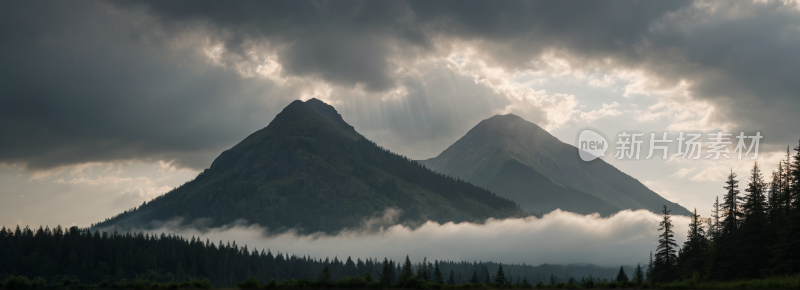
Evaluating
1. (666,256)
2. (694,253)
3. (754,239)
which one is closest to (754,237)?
(754,239)

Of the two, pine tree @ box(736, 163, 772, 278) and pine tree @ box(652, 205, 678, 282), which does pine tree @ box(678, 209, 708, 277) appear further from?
pine tree @ box(736, 163, 772, 278)

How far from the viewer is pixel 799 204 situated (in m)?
78.2

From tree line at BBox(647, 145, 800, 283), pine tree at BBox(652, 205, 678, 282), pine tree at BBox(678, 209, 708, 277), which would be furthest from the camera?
pine tree at BBox(678, 209, 708, 277)

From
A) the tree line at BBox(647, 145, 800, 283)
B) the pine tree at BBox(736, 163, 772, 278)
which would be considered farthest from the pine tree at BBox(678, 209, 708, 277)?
the pine tree at BBox(736, 163, 772, 278)

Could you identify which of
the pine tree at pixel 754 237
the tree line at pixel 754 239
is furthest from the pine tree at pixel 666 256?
the pine tree at pixel 754 237

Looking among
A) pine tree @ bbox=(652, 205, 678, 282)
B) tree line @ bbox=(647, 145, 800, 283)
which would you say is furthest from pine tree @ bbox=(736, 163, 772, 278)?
pine tree @ bbox=(652, 205, 678, 282)

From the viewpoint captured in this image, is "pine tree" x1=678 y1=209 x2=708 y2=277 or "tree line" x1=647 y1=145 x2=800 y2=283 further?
"pine tree" x1=678 y1=209 x2=708 y2=277

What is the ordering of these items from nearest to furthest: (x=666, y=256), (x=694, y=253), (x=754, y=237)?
1. (x=754, y=237)
2. (x=666, y=256)
3. (x=694, y=253)

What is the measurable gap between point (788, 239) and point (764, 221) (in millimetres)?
13169

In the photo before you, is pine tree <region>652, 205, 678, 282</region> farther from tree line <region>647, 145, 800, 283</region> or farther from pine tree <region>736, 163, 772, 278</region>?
pine tree <region>736, 163, 772, 278</region>

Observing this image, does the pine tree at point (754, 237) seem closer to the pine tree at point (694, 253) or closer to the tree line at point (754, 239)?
the tree line at point (754, 239)

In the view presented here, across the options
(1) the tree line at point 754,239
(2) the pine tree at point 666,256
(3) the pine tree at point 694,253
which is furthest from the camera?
(3) the pine tree at point 694,253

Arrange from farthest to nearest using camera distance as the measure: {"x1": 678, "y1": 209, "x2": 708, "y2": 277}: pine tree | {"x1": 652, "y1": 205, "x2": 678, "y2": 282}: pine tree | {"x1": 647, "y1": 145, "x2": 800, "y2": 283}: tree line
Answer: {"x1": 678, "y1": 209, "x2": 708, "y2": 277}: pine tree, {"x1": 652, "y1": 205, "x2": 678, "y2": 282}: pine tree, {"x1": 647, "y1": 145, "x2": 800, "y2": 283}: tree line

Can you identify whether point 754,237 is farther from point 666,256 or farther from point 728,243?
point 666,256
